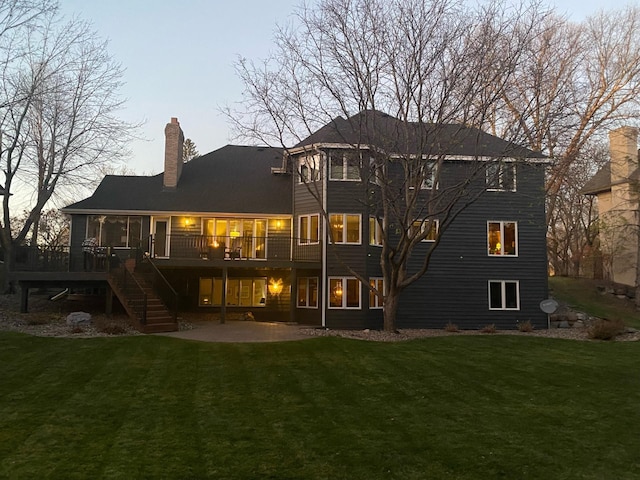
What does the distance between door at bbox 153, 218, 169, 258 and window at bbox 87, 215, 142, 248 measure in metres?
0.65

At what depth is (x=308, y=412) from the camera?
23.1ft

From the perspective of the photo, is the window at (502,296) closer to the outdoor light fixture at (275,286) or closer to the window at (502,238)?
the window at (502,238)

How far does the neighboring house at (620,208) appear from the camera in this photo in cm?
2336

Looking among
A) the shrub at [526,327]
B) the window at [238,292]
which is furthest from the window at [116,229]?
the shrub at [526,327]

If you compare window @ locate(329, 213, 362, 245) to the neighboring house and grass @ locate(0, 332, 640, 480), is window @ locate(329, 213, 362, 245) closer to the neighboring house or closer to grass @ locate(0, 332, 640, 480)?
grass @ locate(0, 332, 640, 480)

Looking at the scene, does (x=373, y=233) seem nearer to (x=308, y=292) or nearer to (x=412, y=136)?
(x=308, y=292)

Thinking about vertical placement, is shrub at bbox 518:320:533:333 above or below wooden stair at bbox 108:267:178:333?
below

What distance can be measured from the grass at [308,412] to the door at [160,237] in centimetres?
802

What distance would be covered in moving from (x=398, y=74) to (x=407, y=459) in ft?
34.5

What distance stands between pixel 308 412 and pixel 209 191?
1578 cm

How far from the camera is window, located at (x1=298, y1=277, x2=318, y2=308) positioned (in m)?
19.4

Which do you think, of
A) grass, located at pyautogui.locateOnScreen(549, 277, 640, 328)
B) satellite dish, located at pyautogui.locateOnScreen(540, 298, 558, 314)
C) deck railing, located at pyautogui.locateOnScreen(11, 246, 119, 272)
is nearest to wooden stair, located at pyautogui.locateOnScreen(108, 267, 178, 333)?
deck railing, located at pyautogui.locateOnScreen(11, 246, 119, 272)

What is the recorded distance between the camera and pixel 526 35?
1200cm

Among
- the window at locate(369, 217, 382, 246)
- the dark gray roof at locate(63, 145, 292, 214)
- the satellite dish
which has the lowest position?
the satellite dish
